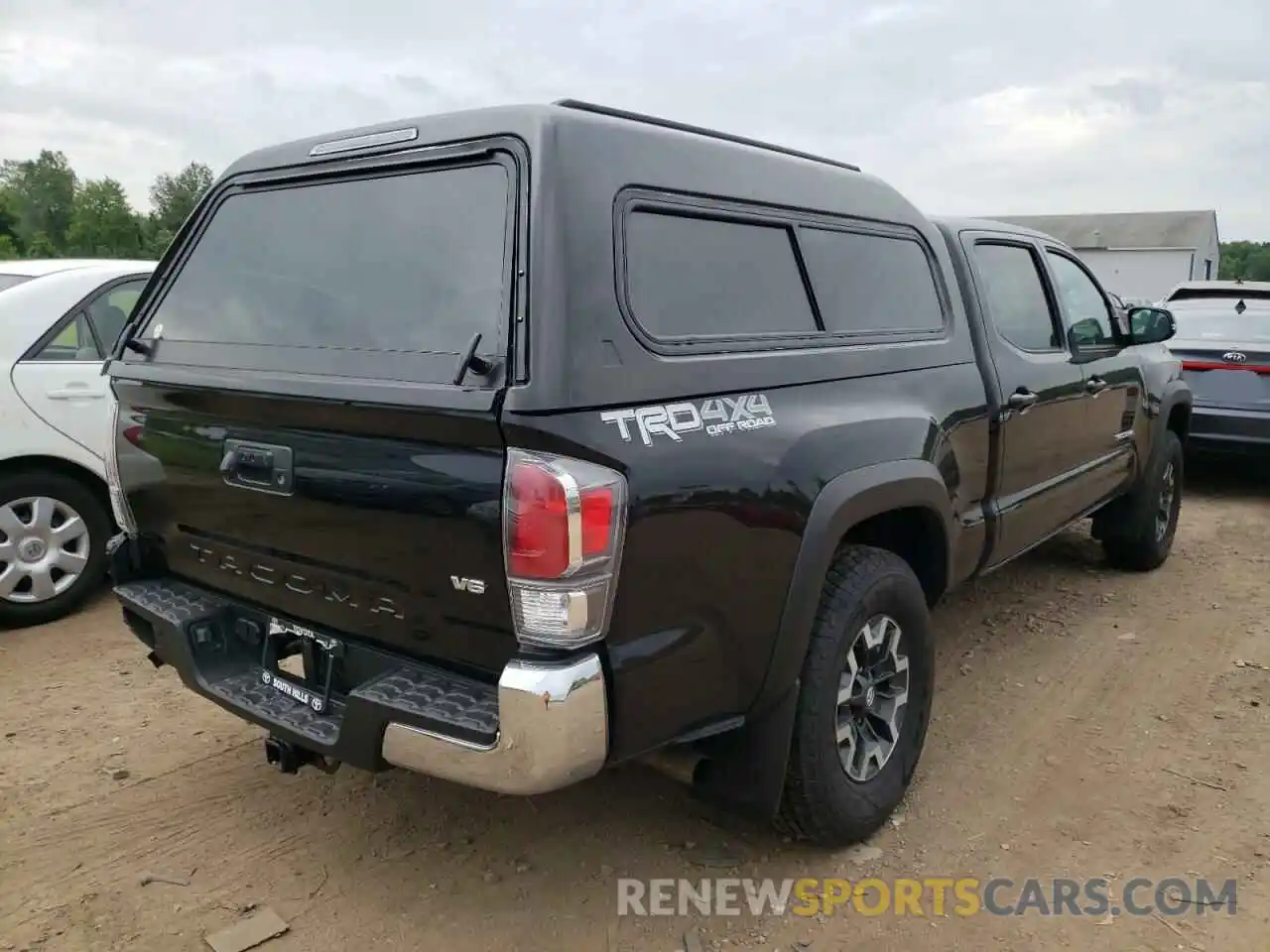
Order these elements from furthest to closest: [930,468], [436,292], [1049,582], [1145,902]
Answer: [1049,582]
[930,468]
[1145,902]
[436,292]

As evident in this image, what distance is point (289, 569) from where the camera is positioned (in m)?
2.56

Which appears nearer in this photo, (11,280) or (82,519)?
(82,519)

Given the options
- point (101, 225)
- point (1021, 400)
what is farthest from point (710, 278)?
point (101, 225)

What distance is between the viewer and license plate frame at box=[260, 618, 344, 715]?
8.33ft

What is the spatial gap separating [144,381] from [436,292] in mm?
1044

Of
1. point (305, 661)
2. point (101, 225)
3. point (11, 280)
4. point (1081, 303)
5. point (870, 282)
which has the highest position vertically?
point (101, 225)

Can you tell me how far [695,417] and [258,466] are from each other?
1113 mm

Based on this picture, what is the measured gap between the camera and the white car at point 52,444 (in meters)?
4.55

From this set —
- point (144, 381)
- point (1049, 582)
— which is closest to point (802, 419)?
point (144, 381)

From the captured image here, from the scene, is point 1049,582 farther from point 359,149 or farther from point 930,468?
point 359,149

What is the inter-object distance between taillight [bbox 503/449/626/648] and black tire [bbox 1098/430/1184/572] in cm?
435

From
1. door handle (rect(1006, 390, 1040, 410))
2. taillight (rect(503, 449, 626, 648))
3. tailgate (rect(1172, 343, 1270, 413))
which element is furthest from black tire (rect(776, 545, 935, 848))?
tailgate (rect(1172, 343, 1270, 413))

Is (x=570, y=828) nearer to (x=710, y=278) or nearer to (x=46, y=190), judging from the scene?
(x=710, y=278)

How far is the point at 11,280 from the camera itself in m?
4.96
